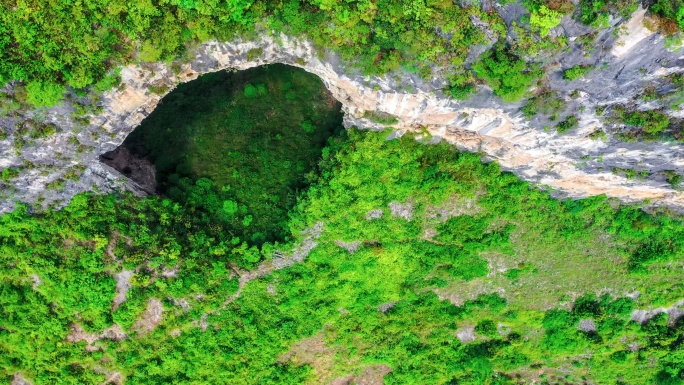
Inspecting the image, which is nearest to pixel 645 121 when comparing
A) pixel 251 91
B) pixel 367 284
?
pixel 367 284

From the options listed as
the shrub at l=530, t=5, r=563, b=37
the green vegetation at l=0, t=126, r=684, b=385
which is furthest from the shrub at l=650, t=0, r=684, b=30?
the green vegetation at l=0, t=126, r=684, b=385

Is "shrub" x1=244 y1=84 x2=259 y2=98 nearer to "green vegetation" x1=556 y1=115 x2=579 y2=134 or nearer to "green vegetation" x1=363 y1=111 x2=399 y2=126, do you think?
"green vegetation" x1=363 y1=111 x2=399 y2=126

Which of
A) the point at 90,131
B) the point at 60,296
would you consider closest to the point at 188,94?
the point at 90,131

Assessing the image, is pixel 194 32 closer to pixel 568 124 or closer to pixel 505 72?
pixel 505 72

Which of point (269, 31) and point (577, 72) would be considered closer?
point (577, 72)

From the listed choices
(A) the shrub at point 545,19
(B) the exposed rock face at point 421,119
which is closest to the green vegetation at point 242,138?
(B) the exposed rock face at point 421,119

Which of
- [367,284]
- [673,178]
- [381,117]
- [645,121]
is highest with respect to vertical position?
[381,117]

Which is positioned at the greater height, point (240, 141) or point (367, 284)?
point (240, 141)
